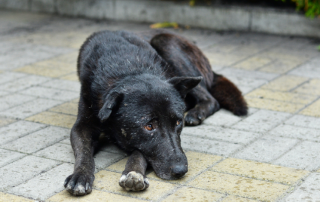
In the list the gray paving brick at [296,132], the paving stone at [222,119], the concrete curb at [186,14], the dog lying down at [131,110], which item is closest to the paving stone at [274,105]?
the paving stone at [222,119]

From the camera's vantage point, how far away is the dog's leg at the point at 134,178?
3121 mm

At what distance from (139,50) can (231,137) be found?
3.82 feet

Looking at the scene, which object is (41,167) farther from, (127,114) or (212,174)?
(212,174)

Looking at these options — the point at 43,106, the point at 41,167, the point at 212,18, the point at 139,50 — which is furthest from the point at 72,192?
the point at 212,18

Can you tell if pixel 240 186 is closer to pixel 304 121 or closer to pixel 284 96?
pixel 304 121

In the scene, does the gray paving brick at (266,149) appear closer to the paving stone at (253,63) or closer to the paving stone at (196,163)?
the paving stone at (196,163)

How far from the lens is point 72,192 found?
3.11m

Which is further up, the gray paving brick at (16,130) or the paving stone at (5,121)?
the gray paving brick at (16,130)

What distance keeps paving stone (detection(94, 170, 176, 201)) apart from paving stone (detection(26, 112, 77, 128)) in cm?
122

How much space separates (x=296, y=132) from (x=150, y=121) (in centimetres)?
162

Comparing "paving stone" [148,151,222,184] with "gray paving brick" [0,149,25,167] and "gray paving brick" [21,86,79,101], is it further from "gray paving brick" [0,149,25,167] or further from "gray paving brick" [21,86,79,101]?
"gray paving brick" [21,86,79,101]

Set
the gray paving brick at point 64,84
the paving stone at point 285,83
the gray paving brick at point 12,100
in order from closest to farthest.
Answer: the gray paving brick at point 12,100
the paving stone at point 285,83
the gray paving brick at point 64,84

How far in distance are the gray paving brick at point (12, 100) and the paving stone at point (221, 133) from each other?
1986 millimetres

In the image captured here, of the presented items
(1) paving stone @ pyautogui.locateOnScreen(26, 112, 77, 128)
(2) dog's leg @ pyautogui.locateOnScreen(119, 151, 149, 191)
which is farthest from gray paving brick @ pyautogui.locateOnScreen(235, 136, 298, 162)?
(1) paving stone @ pyautogui.locateOnScreen(26, 112, 77, 128)
